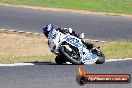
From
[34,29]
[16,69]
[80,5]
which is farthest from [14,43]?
[80,5]

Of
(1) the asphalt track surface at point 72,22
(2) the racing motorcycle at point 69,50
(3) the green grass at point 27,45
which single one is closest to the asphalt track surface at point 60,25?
(1) the asphalt track surface at point 72,22

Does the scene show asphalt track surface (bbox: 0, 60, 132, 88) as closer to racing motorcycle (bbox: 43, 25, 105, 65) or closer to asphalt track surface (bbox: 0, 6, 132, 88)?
asphalt track surface (bbox: 0, 6, 132, 88)

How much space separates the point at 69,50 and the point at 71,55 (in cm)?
13

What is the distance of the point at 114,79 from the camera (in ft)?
21.7

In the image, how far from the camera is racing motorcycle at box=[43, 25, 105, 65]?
11805 millimetres

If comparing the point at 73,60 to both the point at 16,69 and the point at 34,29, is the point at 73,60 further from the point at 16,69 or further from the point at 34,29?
the point at 34,29

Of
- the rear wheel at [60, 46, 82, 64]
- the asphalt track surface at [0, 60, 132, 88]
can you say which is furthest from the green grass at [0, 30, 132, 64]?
the asphalt track surface at [0, 60, 132, 88]

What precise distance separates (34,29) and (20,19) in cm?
285

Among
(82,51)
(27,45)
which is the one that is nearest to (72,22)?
(27,45)

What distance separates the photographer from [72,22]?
27500 millimetres

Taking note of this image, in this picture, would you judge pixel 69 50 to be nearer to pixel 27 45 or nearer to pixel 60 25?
pixel 27 45

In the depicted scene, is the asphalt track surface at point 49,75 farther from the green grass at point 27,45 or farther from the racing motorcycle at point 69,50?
the green grass at point 27,45

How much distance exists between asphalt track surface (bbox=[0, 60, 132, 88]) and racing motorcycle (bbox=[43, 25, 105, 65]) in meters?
0.42

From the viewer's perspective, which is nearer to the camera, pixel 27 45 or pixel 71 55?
pixel 71 55
